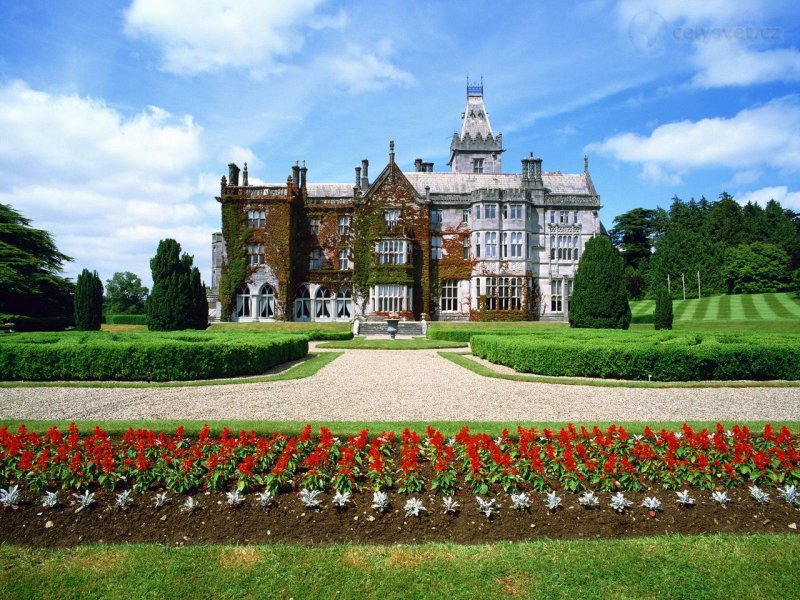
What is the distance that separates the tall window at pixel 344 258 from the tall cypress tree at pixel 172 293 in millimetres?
13857

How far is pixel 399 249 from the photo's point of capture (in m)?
41.1

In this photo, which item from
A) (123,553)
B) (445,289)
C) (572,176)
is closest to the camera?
(123,553)

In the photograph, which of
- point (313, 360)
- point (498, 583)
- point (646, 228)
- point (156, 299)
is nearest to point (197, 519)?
point (498, 583)

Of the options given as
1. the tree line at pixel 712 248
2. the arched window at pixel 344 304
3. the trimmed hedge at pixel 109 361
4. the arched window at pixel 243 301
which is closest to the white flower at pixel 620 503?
the trimmed hedge at pixel 109 361

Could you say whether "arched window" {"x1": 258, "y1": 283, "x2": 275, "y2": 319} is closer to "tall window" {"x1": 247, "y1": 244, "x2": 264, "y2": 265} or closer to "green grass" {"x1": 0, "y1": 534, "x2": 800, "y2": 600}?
"tall window" {"x1": 247, "y1": 244, "x2": 264, "y2": 265}

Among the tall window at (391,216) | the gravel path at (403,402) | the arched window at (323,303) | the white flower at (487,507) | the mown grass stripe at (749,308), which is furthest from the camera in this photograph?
the arched window at (323,303)

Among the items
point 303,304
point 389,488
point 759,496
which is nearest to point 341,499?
point 389,488

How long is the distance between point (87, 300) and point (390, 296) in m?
20.6

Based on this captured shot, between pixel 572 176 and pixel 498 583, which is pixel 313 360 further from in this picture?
pixel 572 176

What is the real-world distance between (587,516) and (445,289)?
123 ft

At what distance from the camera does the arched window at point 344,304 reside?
4291cm

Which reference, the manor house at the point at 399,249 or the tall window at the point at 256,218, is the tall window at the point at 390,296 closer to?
the manor house at the point at 399,249

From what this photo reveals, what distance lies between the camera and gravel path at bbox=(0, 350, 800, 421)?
10.1 meters

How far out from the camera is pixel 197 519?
17.9ft
